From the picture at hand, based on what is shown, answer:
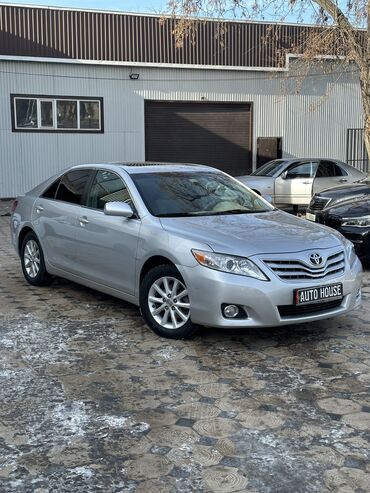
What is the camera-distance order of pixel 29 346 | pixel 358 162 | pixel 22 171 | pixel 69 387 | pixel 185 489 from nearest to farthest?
pixel 185 489, pixel 69 387, pixel 29 346, pixel 22 171, pixel 358 162

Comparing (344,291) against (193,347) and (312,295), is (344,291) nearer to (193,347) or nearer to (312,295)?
(312,295)

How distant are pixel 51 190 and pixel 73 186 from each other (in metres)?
0.52

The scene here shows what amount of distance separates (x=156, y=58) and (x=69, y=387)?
1634cm

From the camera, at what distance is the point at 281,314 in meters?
4.88

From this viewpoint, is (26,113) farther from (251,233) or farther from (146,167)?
(251,233)

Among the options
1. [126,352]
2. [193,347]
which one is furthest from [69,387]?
[193,347]

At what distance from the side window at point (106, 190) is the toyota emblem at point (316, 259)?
1859mm

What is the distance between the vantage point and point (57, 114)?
18.8m

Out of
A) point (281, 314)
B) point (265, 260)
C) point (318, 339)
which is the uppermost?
point (265, 260)

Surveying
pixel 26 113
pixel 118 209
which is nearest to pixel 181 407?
pixel 118 209

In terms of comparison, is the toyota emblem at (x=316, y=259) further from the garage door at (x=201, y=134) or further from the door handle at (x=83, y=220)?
the garage door at (x=201, y=134)

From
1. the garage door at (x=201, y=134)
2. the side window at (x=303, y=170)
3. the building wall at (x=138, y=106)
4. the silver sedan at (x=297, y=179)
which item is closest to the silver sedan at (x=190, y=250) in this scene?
the silver sedan at (x=297, y=179)

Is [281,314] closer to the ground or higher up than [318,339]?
higher up

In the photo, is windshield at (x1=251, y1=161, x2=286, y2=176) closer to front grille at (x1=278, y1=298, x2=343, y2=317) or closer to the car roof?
the car roof
